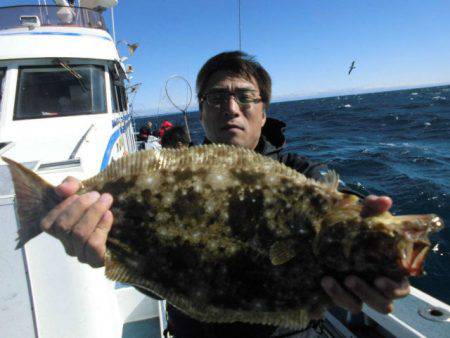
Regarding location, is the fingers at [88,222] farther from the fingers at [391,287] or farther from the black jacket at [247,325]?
the fingers at [391,287]

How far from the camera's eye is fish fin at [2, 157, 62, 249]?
1.85 meters

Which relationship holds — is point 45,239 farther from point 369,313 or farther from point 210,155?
point 369,313

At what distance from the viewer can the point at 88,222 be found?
5.84 ft

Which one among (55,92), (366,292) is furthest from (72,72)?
(366,292)

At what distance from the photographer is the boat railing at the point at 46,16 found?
23.8 ft

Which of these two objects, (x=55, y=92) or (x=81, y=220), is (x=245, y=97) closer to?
(x=81, y=220)

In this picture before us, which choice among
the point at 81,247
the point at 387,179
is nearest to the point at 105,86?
the point at 81,247

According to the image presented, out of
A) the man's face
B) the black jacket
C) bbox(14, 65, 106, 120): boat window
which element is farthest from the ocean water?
the man's face

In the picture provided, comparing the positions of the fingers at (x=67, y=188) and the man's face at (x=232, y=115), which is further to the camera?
the man's face at (x=232, y=115)

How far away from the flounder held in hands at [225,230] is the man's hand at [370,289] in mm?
34

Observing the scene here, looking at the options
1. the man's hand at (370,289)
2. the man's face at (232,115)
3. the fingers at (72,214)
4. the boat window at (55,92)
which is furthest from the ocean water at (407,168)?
the fingers at (72,214)

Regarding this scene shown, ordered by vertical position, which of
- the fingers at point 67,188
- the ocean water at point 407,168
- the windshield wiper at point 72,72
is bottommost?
the ocean water at point 407,168

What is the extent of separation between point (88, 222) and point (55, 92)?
5.65 m

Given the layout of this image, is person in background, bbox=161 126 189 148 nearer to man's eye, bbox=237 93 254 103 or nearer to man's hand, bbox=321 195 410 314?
man's eye, bbox=237 93 254 103
